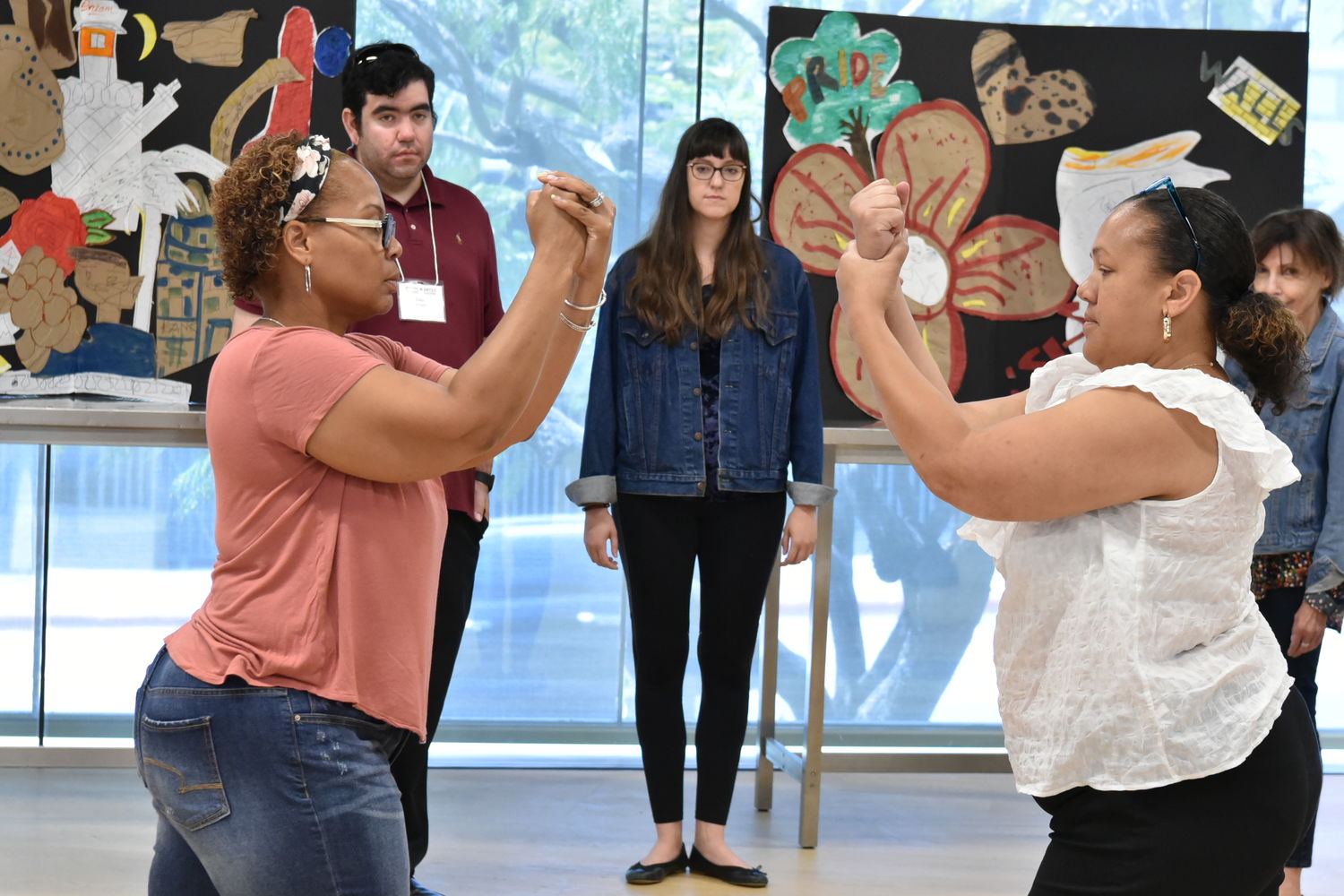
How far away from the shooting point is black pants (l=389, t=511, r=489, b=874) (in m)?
2.92

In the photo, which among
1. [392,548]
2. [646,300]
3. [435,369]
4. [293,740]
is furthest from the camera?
[646,300]

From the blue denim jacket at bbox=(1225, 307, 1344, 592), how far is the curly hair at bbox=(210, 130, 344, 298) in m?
2.25

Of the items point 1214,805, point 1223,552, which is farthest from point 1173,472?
point 1214,805

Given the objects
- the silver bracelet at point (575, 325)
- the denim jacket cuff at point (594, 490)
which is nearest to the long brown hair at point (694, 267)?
the denim jacket cuff at point (594, 490)

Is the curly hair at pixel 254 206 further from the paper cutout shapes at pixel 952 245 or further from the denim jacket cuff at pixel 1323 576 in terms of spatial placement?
the paper cutout shapes at pixel 952 245

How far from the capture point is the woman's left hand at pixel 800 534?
3.33 metres

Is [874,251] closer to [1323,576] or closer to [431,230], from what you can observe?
[431,230]

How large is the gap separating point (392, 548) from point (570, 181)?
483 mm

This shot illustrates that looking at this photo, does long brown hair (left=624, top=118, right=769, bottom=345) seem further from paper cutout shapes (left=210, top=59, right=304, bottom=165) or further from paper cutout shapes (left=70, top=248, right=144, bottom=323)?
paper cutout shapes (left=70, top=248, right=144, bottom=323)

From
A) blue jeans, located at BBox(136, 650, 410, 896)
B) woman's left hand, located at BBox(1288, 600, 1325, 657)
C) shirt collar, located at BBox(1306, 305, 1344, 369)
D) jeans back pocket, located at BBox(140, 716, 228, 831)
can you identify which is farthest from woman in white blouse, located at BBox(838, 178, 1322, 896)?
shirt collar, located at BBox(1306, 305, 1344, 369)

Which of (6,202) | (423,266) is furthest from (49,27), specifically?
(423,266)

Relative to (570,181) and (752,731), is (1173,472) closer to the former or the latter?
(570,181)

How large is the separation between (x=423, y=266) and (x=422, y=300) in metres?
0.51

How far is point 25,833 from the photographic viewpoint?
3404 millimetres
